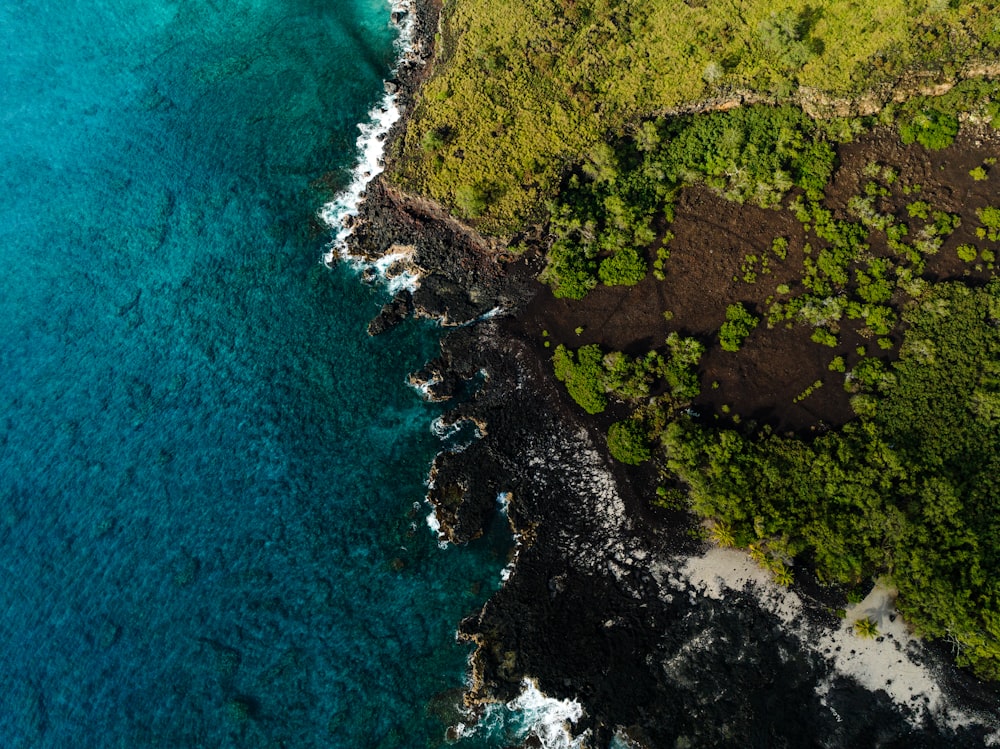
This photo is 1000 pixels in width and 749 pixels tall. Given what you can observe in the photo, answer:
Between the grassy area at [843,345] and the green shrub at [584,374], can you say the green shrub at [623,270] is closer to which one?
the grassy area at [843,345]

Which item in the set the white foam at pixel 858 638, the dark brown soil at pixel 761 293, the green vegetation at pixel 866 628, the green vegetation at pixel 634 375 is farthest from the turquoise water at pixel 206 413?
the green vegetation at pixel 866 628

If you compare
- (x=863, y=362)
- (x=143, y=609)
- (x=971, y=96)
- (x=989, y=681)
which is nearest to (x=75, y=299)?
(x=143, y=609)

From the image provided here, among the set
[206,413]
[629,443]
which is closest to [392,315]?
[206,413]

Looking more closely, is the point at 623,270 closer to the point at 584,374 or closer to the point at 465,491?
the point at 584,374

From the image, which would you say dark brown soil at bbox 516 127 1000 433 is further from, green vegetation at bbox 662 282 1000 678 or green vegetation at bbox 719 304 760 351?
green vegetation at bbox 662 282 1000 678

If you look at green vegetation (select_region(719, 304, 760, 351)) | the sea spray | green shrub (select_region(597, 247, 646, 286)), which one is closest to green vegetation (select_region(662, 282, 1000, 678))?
green vegetation (select_region(719, 304, 760, 351))

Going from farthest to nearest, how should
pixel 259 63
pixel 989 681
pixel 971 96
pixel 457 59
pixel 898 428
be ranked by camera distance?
pixel 259 63
pixel 457 59
pixel 971 96
pixel 898 428
pixel 989 681

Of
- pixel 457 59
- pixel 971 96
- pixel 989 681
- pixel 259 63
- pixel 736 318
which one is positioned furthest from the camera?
pixel 259 63

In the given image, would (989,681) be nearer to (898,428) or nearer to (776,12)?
(898,428)
